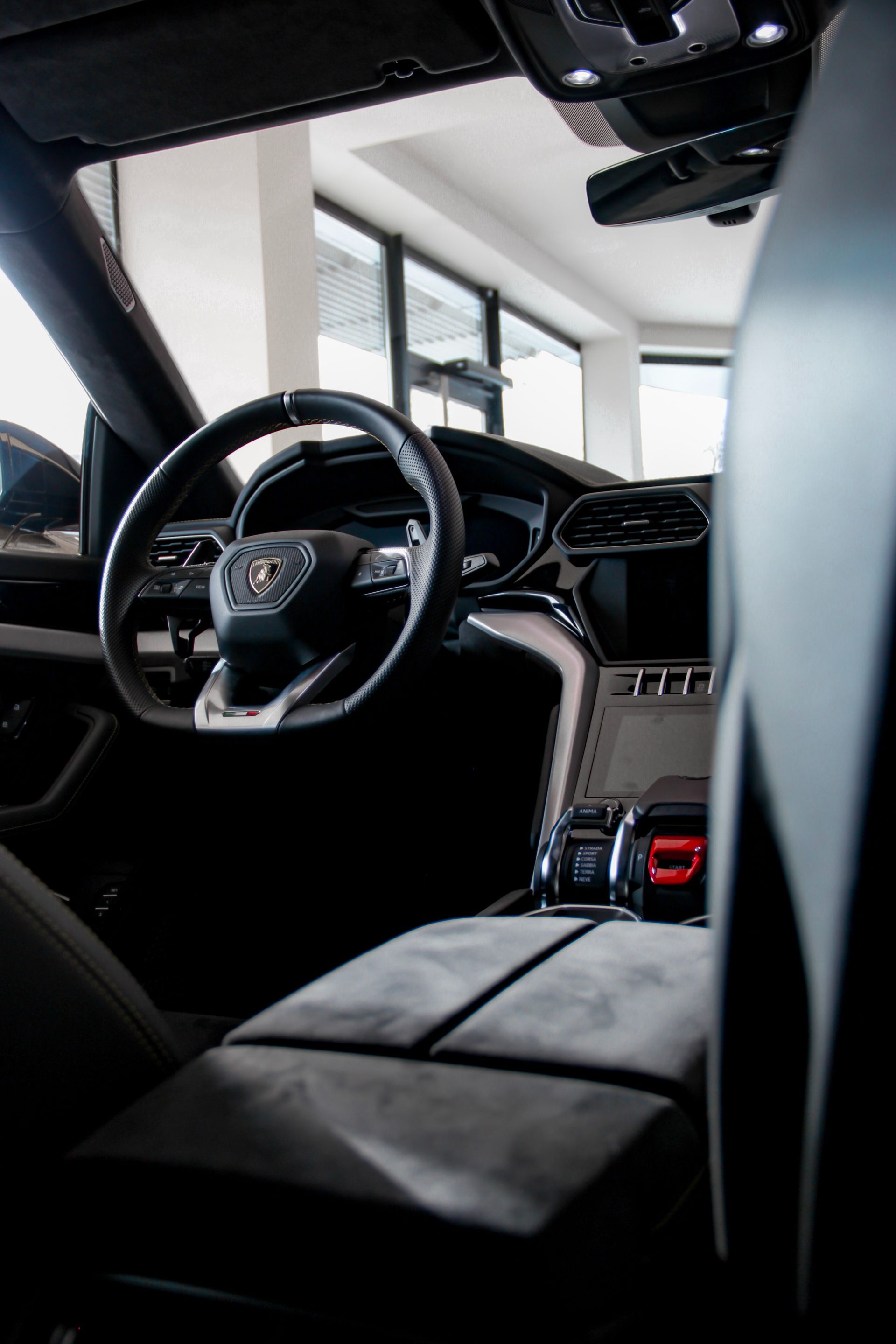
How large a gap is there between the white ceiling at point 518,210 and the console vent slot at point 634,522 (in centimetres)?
312

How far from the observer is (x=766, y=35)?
36.6 inches

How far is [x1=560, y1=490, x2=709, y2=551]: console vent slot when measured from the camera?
1.39 meters

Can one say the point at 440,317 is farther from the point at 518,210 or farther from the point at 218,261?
the point at 218,261

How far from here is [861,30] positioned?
0.71 ft

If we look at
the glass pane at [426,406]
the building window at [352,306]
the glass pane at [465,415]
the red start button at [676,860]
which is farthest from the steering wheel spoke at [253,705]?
the glass pane at [465,415]

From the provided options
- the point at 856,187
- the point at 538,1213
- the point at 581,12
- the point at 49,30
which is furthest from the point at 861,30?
the point at 49,30

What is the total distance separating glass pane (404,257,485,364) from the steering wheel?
18.4 ft

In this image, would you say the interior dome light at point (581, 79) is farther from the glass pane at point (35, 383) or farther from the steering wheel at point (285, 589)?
the glass pane at point (35, 383)

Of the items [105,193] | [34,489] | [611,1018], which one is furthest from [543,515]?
[105,193]

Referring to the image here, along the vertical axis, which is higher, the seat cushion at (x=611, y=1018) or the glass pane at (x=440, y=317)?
the glass pane at (x=440, y=317)

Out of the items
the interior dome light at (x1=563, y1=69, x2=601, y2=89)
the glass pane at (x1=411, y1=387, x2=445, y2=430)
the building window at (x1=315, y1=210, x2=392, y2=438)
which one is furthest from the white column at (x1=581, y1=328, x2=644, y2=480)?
the interior dome light at (x1=563, y1=69, x2=601, y2=89)

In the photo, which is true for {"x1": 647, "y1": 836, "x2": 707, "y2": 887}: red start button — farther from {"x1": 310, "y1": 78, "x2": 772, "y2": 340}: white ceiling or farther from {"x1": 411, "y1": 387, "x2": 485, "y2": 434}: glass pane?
{"x1": 411, "y1": 387, "x2": 485, "y2": 434}: glass pane

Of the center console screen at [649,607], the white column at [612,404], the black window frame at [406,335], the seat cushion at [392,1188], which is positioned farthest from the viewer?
the white column at [612,404]

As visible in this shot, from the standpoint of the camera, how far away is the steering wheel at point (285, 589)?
3.40ft
